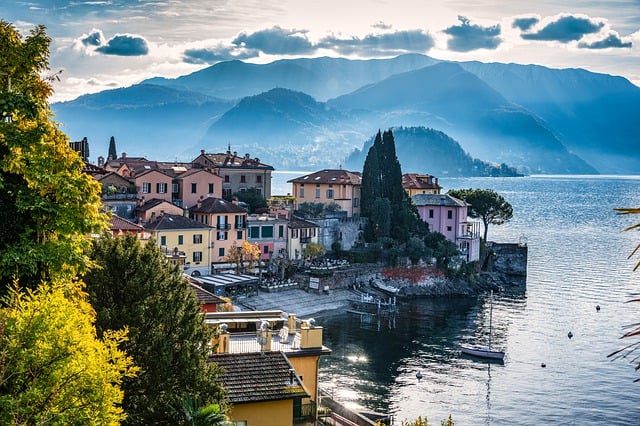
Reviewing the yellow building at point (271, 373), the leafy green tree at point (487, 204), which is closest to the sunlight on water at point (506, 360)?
the leafy green tree at point (487, 204)

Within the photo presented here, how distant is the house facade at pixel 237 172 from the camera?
86.5 m

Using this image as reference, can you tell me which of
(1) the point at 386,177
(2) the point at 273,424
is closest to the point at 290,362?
(2) the point at 273,424

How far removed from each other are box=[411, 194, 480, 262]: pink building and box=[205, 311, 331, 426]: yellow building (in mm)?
68053

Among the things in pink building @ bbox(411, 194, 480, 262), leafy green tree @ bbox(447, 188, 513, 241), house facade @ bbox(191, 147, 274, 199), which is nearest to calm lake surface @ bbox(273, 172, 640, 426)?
pink building @ bbox(411, 194, 480, 262)

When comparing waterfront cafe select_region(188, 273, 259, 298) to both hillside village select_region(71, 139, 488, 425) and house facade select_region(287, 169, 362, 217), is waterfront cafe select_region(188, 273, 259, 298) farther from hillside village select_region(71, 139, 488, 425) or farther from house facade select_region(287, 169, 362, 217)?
house facade select_region(287, 169, 362, 217)

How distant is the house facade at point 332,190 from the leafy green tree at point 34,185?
7311 cm

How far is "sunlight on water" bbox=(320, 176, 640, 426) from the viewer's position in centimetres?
4372

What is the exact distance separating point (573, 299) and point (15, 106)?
235ft

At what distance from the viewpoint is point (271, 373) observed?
20453 millimetres

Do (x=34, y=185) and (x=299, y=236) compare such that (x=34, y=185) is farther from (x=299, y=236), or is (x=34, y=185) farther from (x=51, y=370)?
(x=299, y=236)

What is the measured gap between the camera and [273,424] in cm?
1962

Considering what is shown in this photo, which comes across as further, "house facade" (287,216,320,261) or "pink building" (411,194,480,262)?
"pink building" (411,194,480,262)

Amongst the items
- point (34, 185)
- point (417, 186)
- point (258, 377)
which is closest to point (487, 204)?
point (417, 186)

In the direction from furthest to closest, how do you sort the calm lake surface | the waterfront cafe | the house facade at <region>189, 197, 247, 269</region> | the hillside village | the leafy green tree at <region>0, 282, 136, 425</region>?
the house facade at <region>189, 197, 247, 269</region> < the waterfront cafe < the calm lake surface < the hillside village < the leafy green tree at <region>0, 282, 136, 425</region>
